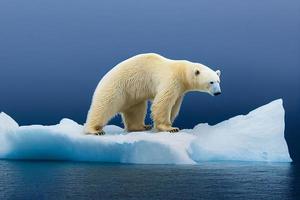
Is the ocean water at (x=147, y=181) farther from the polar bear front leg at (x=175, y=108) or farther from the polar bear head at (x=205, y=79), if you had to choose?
the polar bear front leg at (x=175, y=108)

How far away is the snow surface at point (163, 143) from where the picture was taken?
43.1ft

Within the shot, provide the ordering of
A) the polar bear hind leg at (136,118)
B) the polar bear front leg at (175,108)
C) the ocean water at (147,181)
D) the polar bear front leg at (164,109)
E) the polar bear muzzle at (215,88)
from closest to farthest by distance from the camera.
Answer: the ocean water at (147,181) → the polar bear front leg at (164,109) → the polar bear muzzle at (215,88) → the polar bear front leg at (175,108) → the polar bear hind leg at (136,118)

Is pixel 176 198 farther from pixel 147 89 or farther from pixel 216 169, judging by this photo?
pixel 147 89

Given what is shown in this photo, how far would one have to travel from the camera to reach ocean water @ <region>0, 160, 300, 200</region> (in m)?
9.66

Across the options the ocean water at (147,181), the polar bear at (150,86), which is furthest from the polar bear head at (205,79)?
the ocean water at (147,181)

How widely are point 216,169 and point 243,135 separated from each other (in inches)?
75.4

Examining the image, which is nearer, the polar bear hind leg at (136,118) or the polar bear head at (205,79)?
the polar bear head at (205,79)

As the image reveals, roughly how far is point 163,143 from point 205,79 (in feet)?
6.98

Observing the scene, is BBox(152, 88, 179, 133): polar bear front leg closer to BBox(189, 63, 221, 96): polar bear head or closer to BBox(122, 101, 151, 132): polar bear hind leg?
BBox(189, 63, 221, 96): polar bear head

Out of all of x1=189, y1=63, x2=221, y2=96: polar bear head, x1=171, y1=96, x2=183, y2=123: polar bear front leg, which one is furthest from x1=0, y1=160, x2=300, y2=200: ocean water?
x1=171, y1=96, x2=183, y2=123: polar bear front leg

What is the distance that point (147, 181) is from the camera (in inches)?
422

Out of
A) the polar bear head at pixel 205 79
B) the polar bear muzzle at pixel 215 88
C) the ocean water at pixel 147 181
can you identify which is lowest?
the ocean water at pixel 147 181

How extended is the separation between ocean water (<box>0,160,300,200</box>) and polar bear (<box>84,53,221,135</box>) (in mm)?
1368

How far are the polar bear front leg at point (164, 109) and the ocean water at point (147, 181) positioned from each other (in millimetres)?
1375
